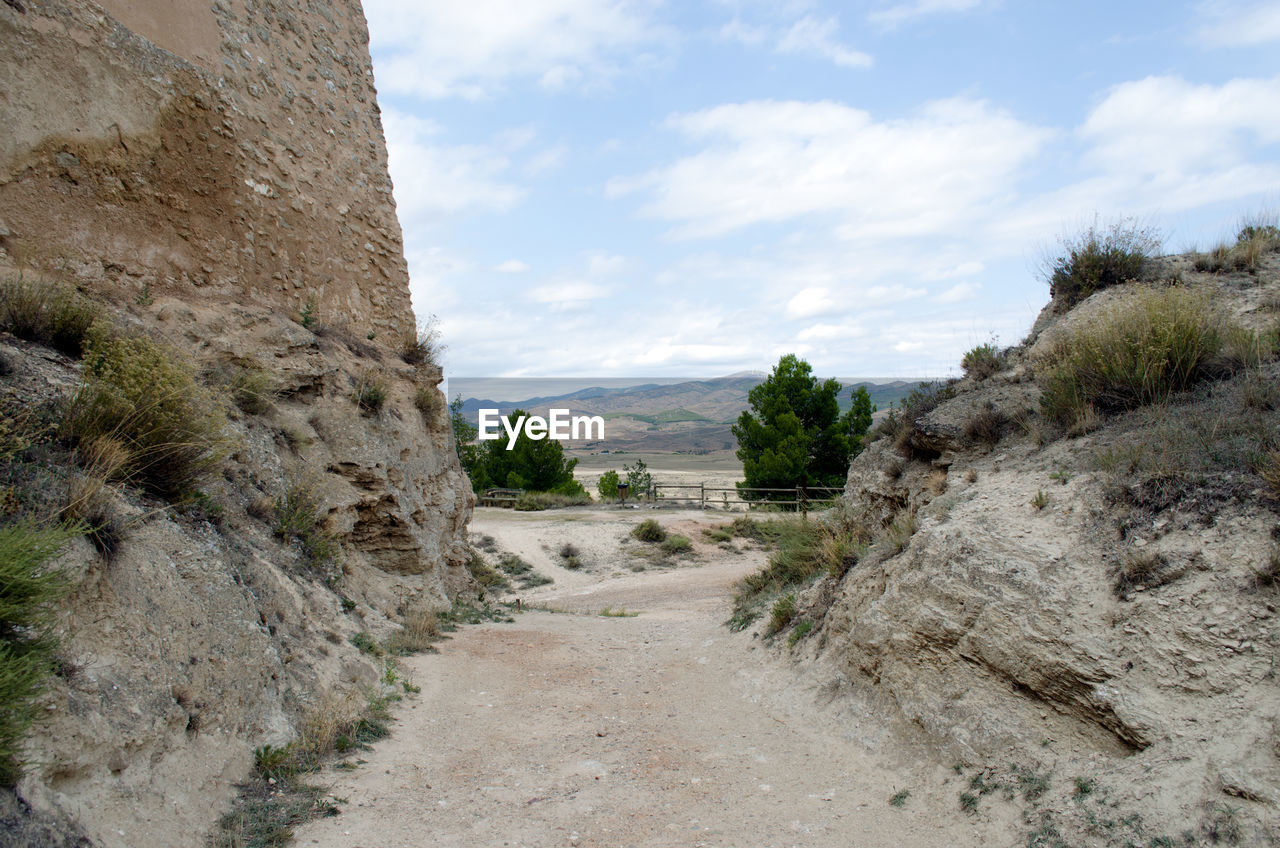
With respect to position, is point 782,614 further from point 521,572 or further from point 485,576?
point 521,572

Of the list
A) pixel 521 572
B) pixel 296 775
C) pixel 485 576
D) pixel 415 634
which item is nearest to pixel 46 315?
pixel 296 775

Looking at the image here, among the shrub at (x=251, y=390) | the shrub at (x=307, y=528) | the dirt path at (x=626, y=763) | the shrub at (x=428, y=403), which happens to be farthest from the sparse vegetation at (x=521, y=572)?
the shrub at (x=251, y=390)

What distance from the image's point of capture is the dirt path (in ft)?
13.1

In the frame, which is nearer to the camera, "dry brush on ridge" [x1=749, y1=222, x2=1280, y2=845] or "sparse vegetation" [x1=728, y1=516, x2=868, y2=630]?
"dry brush on ridge" [x1=749, y1=222, x2=1280, y2=845]

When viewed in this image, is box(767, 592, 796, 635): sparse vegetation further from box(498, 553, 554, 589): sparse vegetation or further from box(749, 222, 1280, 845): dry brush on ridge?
box(498, 553, 554, 589): sparse vegetation

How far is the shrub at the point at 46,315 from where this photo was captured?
5.41 metres

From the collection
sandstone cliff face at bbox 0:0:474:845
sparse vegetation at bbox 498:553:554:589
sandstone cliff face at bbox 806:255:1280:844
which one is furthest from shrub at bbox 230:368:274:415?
sparse vegetation at bbox 498:553:554:589

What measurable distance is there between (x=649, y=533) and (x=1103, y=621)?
17.0 m

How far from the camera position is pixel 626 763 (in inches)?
199

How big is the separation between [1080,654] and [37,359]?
7303 millimetres

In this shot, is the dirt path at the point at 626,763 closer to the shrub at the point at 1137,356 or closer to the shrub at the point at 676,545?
the shrub at the point at 1137,356

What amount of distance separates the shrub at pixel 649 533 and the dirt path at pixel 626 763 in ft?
40.4

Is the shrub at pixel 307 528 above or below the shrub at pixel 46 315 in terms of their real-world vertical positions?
below

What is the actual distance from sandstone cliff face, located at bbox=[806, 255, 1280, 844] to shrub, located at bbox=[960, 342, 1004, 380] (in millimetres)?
1904
